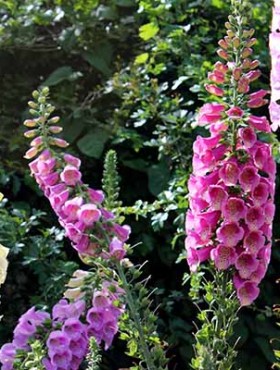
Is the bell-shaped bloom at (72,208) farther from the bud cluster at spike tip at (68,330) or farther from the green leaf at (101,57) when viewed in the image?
the green leaf at (101,57)

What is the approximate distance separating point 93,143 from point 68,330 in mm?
1227

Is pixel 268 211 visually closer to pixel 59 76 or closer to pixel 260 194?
pixel 260 194

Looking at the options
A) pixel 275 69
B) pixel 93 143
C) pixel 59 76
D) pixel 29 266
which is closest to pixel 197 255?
pixel 275 69

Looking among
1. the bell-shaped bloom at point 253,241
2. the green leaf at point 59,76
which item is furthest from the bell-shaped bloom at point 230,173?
the green leaf at point 59,76

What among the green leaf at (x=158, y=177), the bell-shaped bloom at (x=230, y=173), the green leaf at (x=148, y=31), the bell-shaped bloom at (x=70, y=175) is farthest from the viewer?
the green leaf at (x=148, y=31)

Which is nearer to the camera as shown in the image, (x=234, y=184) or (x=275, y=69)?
(x=234, y=184)

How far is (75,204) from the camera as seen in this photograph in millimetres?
1868

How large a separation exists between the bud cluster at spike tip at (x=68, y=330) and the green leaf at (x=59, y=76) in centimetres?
143

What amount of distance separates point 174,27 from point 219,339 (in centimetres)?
163

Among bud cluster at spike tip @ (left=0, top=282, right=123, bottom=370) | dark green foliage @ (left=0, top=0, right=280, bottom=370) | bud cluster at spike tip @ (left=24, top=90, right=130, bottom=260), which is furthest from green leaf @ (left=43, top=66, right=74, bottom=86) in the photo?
bud cluster at spike tip @ (left=24, top=90, right=130, bottom=260)

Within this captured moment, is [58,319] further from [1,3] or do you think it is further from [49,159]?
[1,3]

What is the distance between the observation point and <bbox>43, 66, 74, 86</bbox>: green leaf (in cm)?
351

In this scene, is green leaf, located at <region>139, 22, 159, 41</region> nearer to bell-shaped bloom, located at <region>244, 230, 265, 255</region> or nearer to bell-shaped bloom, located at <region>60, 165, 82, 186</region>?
bell-shaped bloom, located at <region>60, 165, 82, 186</region>

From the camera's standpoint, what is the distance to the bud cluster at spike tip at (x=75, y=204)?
1866 millimetres
